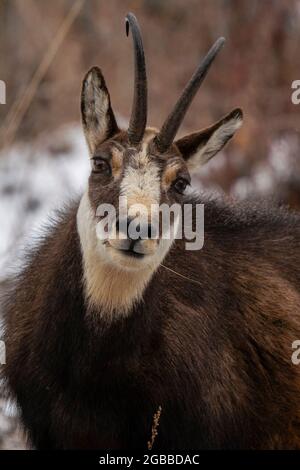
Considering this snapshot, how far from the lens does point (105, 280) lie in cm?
630

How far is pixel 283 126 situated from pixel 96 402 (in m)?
9.25

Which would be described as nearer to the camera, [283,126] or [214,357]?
[214,357]

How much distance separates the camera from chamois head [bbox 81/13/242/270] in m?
5.95

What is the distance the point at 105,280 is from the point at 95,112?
1181mm

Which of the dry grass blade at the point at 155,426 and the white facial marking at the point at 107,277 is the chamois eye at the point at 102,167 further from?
the dry grass blade at the point at 155,426

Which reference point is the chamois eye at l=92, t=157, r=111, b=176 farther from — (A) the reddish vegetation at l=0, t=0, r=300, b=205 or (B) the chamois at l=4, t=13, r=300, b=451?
(A) the reddish vegetation at l=0, t=0, r=300, b=205

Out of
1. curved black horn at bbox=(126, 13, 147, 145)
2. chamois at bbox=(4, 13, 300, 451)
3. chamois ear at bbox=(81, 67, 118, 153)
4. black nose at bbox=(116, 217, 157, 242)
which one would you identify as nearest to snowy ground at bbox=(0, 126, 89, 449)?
chamois at bbox=(4, 13, 300, 451)

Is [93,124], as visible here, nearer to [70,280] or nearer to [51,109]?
[70,280]

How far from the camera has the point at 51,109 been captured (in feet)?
52.4

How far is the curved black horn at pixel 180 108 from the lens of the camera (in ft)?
20.9

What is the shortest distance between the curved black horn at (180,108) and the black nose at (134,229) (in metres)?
0.84

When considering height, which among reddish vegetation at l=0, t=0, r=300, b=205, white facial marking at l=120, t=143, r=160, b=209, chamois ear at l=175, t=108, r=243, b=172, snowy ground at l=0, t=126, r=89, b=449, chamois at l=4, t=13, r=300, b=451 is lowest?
chamois at l=4, t=13, r=300, b=451

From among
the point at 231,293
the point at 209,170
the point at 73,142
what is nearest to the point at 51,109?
the point at 73,142

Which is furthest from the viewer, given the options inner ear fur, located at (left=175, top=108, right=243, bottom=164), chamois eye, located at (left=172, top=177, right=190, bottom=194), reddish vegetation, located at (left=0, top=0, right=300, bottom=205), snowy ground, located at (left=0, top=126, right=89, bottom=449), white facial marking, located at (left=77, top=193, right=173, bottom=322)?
reddish vegetation, located at (left=0, top=0, right=300, bottom=205)
